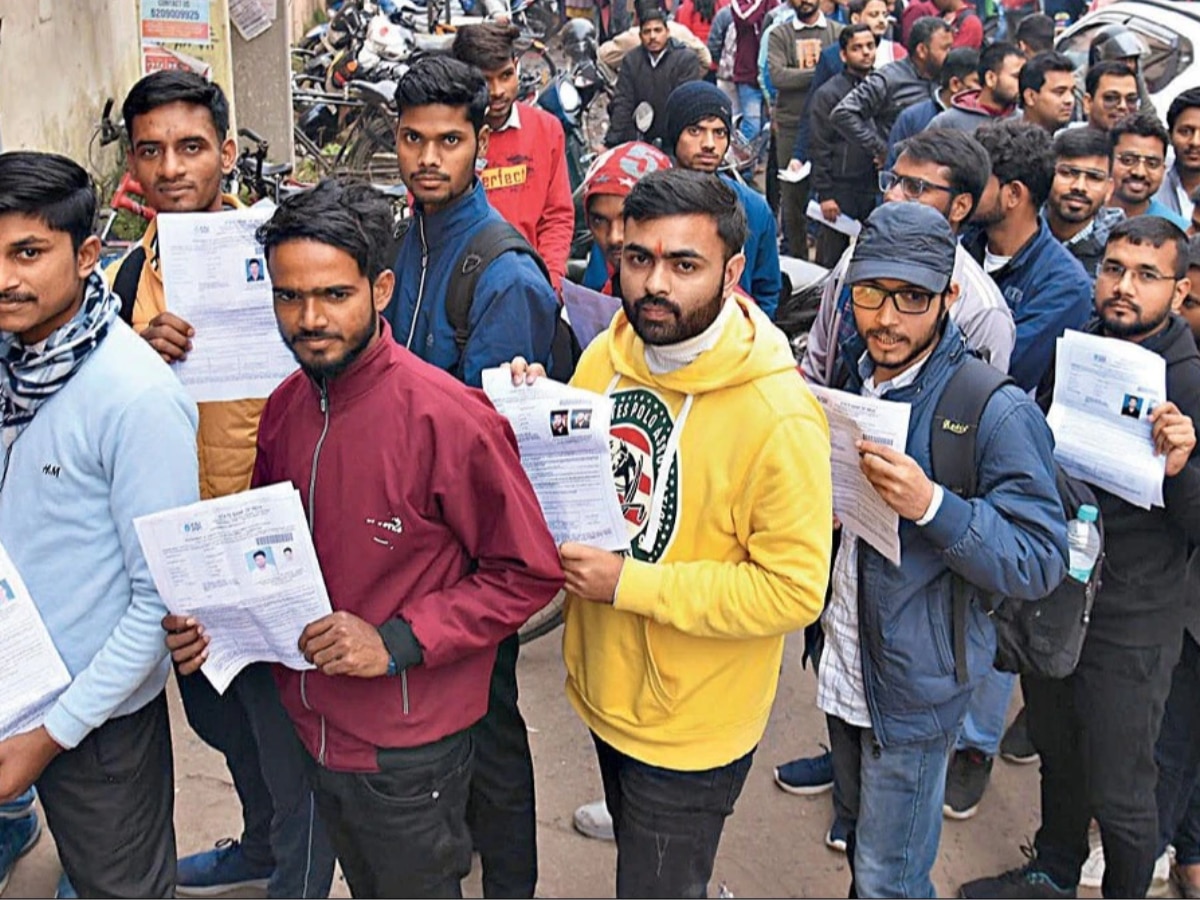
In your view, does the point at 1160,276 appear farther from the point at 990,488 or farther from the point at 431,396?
the point at 431,396

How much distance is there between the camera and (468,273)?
10.0ft

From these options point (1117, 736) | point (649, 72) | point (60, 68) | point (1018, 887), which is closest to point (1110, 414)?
point (1117, 736)

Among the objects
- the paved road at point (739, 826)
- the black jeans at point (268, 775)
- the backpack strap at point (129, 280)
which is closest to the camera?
the black jeans at point (268, 775)

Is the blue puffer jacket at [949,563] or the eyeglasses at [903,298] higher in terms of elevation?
the eyeglasses at [903,298]

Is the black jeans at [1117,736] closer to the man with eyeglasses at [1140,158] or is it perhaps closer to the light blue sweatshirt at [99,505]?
the man with eyeglasses at [1140,158]

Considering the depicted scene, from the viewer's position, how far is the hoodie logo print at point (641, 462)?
2.45 meters

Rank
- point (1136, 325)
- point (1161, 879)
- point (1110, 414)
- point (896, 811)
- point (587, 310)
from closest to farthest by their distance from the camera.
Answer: point (896, 811)
point (1110, 414)
point (1136, 325)
point (587, 310)
point (1161, 879)

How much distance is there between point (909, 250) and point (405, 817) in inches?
61.2

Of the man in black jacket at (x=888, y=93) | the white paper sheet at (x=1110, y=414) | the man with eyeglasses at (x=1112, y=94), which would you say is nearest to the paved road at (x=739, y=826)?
the white paper sheet at (x=1110, y=414)

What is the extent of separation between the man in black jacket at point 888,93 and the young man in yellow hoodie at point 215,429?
465cm

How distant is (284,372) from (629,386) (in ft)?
2.87

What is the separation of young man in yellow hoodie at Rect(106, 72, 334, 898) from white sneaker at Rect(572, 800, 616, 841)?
2.77 feet

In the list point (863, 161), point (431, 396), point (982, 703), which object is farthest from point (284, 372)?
point (863, 161)

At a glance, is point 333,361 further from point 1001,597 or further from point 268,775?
point 1001,597
